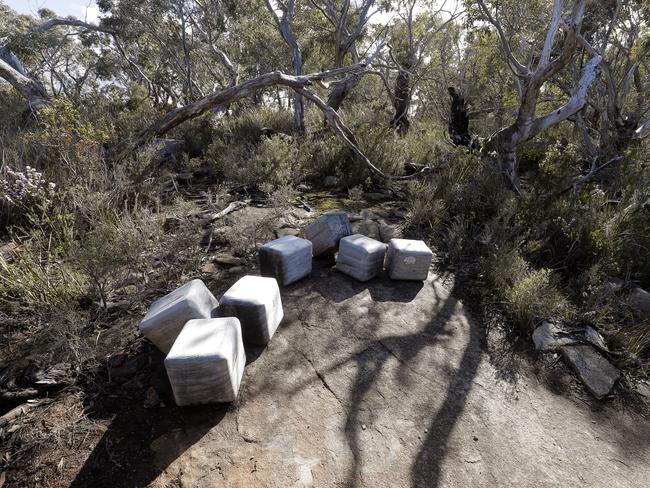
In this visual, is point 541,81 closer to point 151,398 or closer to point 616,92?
point 616,92

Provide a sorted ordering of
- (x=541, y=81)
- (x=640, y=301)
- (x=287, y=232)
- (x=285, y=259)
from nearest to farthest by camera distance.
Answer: (x=285, y=259), (x=640, y=301), (x=287, y=232), (x=541, y=81)

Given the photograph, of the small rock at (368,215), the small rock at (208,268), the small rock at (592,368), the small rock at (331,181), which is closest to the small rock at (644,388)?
the small rock at (592,368)

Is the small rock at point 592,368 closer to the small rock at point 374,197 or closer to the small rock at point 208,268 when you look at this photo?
the small rock at point 208,268

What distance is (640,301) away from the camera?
110 inches

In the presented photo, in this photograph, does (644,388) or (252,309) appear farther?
(644,388)

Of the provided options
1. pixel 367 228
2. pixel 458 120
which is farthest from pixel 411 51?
pixel 367 228

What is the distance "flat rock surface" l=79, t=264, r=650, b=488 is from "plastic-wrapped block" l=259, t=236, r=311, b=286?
474 mm

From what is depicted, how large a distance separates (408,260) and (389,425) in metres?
1.37

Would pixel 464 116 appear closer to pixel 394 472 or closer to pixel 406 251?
pixel 406 251

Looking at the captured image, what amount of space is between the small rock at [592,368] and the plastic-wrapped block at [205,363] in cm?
207

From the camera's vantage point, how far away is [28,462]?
1.48 metres

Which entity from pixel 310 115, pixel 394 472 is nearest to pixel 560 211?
pixel 394 472

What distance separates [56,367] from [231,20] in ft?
39.8

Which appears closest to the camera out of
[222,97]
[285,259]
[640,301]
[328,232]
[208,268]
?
[285,259]
